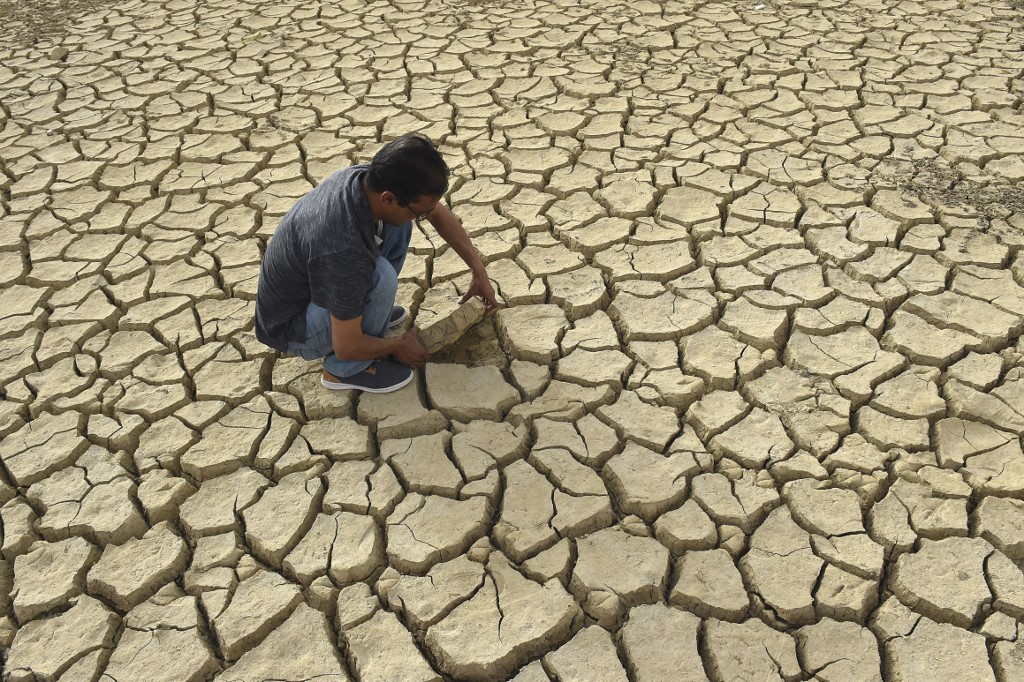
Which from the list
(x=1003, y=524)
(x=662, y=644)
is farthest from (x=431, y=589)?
(x=1003, y=524)

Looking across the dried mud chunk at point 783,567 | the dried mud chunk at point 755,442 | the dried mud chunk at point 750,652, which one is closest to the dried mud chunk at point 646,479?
the dried mud chunk at point 755,442

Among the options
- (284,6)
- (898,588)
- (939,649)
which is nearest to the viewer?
(939,649)

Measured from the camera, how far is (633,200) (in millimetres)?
3393

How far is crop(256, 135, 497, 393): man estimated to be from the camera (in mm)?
2100

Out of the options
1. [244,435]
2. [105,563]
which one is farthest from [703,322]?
[105,563]

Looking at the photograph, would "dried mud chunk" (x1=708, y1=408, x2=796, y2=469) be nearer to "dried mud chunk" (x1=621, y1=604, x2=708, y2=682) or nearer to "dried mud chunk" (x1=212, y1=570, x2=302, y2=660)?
"dried mud chunk" (x1=621, y1=604, x2=708, y2=682)

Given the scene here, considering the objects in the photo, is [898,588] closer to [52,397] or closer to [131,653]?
[131,653]

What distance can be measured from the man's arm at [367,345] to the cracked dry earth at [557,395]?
14 cm

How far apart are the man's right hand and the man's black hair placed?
1.53 ft

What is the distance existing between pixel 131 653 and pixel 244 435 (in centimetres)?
70

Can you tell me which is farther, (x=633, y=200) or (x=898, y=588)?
(x=633, y=200)

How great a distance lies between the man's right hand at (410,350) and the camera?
2402 mm

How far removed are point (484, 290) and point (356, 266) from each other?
0.62 m

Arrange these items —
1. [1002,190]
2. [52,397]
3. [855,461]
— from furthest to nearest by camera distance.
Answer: [1002,190] → [52,397] → [855,461]
